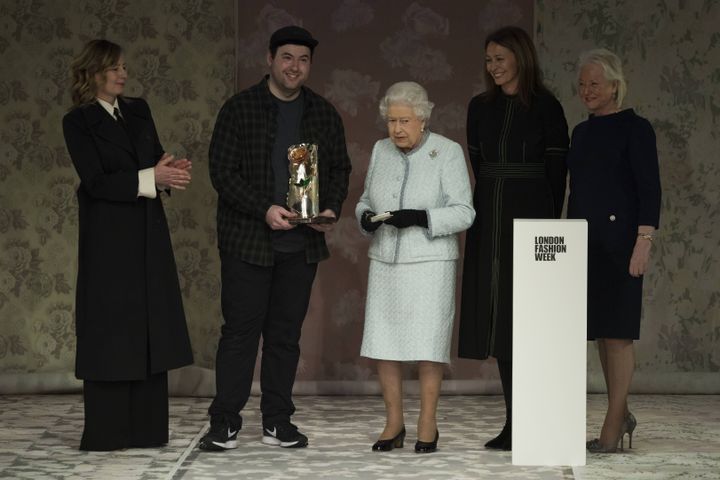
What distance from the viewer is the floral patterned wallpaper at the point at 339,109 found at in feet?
23.2

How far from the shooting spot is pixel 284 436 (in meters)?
5.68

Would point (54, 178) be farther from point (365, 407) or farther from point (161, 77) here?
point (365, 407)

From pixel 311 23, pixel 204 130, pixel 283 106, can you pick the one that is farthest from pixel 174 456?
pixel 311 23

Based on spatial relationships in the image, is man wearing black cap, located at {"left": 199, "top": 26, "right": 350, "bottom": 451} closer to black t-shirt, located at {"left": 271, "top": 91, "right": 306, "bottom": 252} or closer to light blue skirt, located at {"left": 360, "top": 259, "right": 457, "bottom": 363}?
black t-shirt, located at {"left": 271, "top": 91, "right": 306, "bottom": 252}

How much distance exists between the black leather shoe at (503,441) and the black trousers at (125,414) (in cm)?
141

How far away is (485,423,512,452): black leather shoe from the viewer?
18.4 ft

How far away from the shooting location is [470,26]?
7121mm

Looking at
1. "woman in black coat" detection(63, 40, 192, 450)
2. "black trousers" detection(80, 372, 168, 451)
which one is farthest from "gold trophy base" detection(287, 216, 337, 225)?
"black trousers" detection(80, 372, 168, 451)

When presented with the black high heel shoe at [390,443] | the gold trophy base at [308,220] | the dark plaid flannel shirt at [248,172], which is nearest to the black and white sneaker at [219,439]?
the black high heel shoe at [390,443]

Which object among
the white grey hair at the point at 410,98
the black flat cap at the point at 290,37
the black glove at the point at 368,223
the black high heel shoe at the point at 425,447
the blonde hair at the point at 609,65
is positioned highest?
the black flat cap at the point at 290,37

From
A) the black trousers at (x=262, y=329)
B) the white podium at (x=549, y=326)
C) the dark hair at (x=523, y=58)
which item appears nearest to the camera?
the white podium at (x=549, y=326)

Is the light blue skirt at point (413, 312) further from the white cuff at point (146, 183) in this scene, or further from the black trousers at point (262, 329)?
the white cuff at point (146, 183)

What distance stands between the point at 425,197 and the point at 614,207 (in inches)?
30.9

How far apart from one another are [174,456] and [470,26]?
2964mm
